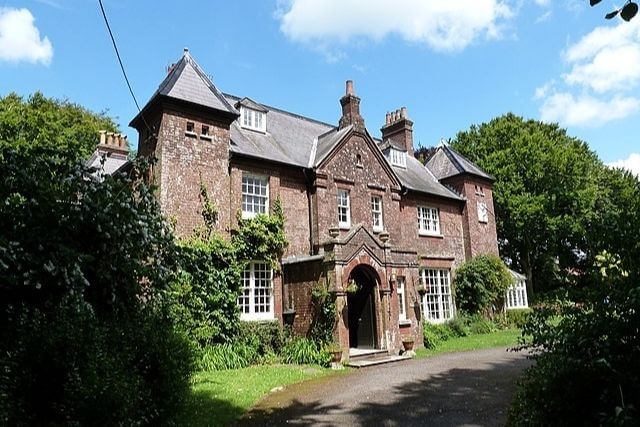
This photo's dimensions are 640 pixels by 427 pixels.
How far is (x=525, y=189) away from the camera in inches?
1460

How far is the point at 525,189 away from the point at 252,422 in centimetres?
3377

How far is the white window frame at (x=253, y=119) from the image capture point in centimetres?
2027

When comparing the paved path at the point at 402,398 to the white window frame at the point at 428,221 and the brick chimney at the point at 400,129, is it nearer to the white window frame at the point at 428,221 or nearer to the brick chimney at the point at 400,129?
the white window frame at the point at 428,221

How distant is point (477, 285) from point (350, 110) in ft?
37.2

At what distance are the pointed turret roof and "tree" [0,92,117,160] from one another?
1307 centimetres

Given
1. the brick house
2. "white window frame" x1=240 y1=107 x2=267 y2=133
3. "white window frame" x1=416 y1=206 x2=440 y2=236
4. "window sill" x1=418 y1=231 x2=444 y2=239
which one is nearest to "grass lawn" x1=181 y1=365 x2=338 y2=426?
the brick house

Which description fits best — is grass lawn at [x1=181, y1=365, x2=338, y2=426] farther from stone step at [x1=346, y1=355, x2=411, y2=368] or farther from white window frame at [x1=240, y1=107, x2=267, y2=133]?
white window frame at [x1=240, y1=107, x2=267, y2=133]

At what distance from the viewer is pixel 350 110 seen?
21719 millimetres

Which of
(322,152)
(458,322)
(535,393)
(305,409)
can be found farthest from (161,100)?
(458,322)

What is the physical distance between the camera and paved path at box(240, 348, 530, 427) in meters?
8.79

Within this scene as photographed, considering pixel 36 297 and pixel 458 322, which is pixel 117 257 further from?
pixel 458 322

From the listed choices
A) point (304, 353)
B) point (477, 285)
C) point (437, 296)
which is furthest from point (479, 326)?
point (304, 353)

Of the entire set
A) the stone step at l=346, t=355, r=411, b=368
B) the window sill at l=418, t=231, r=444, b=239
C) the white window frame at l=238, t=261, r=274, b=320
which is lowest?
the stone step at l=346, t=355, r=411, b=368

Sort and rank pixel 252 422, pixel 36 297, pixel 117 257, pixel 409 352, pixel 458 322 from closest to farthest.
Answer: pixel 36 297 → pixel 117 257 → pixel 252 422 → pixel 409 352 → pixel 458 322
